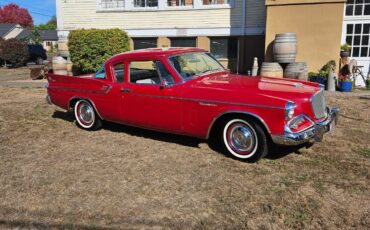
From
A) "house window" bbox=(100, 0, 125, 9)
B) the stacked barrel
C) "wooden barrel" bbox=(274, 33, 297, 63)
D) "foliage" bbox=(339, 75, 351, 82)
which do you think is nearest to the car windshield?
the stacked barrel

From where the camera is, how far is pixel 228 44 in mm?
15070

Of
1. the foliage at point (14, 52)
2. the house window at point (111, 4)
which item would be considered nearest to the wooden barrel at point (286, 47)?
the house window at point (111, 4)

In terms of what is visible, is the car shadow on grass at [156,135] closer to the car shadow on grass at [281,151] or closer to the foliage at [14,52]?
the car shadow on grass at [281,151]

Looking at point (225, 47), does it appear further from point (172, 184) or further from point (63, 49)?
point (172, 184)

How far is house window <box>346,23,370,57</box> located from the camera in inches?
479

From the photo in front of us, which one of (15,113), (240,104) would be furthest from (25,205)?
(15,113)

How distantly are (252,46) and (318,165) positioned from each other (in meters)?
10.2

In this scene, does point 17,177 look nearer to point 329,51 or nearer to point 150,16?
point 329,51

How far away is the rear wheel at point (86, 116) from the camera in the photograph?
6886 mm

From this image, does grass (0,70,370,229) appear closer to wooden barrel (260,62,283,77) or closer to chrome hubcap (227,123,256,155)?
chrome hubcap (227,123,256,155)

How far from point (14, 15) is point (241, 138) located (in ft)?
319

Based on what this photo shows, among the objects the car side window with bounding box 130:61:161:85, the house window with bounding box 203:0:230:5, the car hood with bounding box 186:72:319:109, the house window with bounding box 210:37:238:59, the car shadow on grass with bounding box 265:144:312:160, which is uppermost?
the house window with bounding box 203:0:230:5

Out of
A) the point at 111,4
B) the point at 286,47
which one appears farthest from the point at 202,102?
the point at 111,4

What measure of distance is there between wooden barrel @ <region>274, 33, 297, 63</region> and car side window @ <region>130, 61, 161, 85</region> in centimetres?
657
